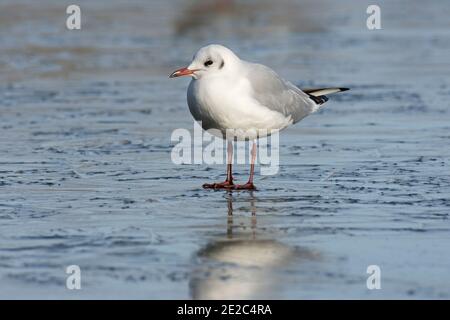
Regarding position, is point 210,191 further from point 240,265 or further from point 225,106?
point 240,265

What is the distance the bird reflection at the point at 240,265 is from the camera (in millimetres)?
5730

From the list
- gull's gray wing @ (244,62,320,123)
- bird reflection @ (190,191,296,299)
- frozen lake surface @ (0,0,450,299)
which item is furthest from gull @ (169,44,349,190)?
bird reflection @ (190,191,296,299)

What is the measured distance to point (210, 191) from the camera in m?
8.48

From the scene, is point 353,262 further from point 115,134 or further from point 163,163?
point 115,134

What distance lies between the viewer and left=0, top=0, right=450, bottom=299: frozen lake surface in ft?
19.8

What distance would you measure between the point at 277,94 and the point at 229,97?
2.51 feet

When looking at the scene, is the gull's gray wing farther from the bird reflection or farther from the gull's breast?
the bird reflection

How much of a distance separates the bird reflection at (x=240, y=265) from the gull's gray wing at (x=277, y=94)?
5.41 feet

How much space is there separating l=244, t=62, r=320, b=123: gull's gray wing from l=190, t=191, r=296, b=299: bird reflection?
165 centimetres

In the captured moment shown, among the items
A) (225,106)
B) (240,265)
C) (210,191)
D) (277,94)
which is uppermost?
(277,94)

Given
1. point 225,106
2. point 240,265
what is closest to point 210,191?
point 225,106

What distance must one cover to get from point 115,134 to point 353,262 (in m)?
5.06

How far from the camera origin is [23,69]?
52.2 feet
